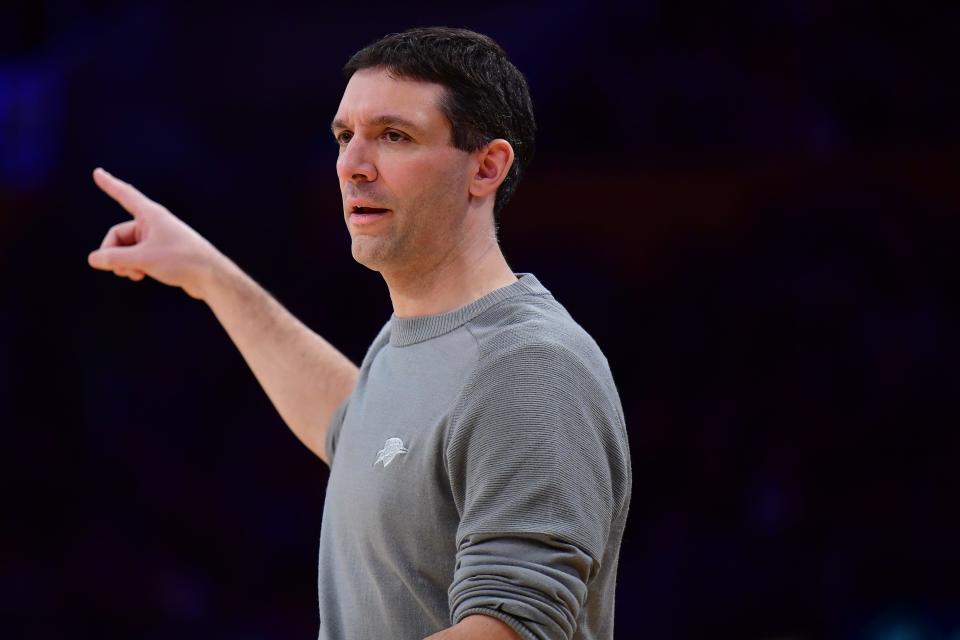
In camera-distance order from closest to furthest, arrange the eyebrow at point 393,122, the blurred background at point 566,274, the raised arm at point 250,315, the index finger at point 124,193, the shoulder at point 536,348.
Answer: the shoulder at point 536,348 < the eyebrow at point 393,122 < the raised arm at point 250,315 < the index finger at point 124,193 < the blurred background at point 566,274

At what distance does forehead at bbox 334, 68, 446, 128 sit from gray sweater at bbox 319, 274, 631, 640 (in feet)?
0.80

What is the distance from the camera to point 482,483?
136 cm

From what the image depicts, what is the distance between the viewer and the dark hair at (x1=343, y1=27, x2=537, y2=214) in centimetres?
155

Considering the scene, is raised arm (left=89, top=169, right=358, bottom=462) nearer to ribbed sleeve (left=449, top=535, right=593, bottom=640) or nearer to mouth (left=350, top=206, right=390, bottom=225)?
mouth (left=350, top=206, right=390, bottom=225)

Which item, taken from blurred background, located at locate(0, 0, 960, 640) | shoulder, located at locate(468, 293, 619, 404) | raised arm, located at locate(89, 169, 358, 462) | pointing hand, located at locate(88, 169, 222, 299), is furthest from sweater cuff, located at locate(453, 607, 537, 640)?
blurred background, located at locate(0, 0, 960, 640)

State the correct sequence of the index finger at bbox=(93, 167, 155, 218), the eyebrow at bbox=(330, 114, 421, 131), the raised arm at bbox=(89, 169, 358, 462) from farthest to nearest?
the index finger at bbox=(93, 167, 155, 218), the raised arm at bbox=(89, 169, 358, 462), the eyebrow at bbox=(330, 114, 421, 131)

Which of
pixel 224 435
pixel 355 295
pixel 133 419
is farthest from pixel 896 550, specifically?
pixel 133 419

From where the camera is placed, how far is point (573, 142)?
3705 millimetres

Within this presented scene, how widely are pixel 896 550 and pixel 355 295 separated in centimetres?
176

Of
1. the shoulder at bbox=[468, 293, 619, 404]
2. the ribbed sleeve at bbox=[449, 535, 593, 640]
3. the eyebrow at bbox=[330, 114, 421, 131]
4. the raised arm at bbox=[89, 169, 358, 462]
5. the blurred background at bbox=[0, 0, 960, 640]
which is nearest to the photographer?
the ribbed sleeve at bbox=[449, 535, 593, 640]

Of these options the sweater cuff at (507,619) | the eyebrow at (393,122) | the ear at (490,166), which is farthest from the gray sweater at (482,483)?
the eyebrow at (393,122)

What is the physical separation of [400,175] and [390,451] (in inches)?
13.8

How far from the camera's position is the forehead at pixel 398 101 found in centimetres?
154

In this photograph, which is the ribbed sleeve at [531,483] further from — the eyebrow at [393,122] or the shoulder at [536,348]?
the eyebrow at [393,122]
